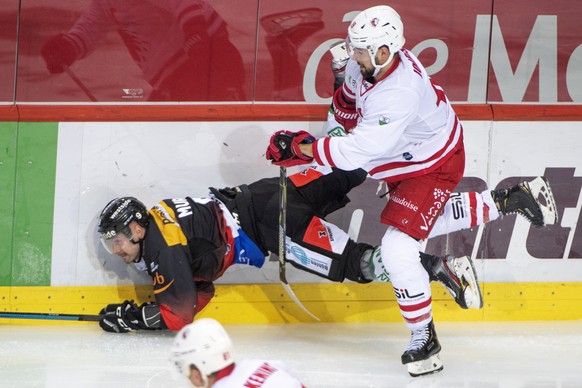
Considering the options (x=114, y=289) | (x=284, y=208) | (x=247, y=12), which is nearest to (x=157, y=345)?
(x=114, y=289)

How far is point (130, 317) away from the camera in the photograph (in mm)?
5191

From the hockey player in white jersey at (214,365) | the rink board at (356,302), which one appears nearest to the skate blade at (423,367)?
the rink board at (356,302)

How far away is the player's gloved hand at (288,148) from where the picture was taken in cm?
479

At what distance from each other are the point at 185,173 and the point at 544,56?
6.61 ft

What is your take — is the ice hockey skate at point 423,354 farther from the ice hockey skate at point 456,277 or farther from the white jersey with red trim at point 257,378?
the white jersey with red trim at point 257,378

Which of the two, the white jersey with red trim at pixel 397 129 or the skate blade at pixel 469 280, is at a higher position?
the white jersey with red trim at pixel 397 129

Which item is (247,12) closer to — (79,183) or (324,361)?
(79,183)

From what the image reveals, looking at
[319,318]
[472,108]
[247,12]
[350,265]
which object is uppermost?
[247,12]

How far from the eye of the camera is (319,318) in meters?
5.56

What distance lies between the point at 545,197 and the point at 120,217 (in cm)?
208

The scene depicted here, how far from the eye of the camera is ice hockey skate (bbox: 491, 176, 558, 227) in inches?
202

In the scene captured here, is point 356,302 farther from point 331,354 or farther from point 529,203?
point 529,203

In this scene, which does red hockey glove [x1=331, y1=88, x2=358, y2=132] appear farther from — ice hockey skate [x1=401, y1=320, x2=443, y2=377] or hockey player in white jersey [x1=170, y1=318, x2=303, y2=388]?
hockey player in white jersey [x1=170, y1=318, x2=303, y2=388]

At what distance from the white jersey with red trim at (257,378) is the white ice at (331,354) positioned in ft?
4.88
